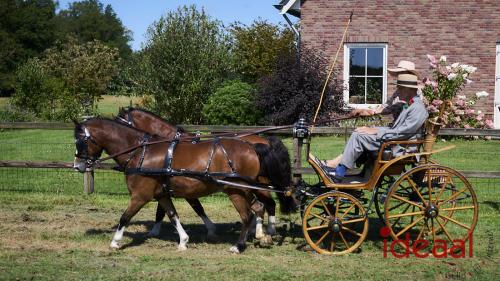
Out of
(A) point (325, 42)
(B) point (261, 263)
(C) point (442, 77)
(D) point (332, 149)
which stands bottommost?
(B) point (261, 263)

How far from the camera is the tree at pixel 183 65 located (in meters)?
20.8

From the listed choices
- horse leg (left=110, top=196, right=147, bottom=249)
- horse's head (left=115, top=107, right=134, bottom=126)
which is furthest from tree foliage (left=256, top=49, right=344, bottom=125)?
horse leg (left=110, top=196, right=147, bottom=249)

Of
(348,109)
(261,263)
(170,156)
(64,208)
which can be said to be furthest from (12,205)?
(348,109)

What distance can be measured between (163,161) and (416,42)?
509 inches

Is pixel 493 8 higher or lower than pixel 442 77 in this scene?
higher

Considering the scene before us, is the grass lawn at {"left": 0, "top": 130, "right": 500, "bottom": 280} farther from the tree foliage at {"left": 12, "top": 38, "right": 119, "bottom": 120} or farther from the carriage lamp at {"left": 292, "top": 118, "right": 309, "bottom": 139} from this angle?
the tree foliage at {"left": 12, "top": 38, "right": 119, "bottom": 120}

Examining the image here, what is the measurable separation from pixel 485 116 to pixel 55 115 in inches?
602

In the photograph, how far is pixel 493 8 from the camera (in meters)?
18.2

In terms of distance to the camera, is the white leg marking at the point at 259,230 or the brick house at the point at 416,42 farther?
the brick house at the point at 416,42

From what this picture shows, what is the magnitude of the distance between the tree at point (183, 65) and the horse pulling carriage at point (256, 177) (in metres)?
13.0

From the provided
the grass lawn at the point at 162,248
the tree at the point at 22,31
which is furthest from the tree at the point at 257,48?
the tree at the point at 22,31

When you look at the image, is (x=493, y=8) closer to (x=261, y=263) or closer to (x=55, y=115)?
(x=261, y=263)

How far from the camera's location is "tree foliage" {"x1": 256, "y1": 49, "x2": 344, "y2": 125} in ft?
55.6

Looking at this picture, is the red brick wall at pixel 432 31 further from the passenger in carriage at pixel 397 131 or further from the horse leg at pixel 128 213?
the horse leg at pixel 128 213
